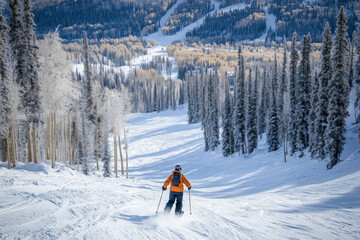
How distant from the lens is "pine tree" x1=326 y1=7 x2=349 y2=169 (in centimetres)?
1770

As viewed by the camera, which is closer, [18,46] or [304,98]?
[18,46]

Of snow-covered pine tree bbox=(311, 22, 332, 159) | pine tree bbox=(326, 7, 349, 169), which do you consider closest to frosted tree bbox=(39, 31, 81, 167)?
pine tree bbox=(326, 7, 349, 169)

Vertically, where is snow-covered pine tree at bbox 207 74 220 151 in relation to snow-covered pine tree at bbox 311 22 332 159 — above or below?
below

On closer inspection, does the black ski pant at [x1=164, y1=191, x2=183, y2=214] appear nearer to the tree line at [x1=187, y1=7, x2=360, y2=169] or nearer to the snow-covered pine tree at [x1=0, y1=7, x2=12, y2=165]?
the tree line at [x1=187, y1=7, x2=360, y2=169]

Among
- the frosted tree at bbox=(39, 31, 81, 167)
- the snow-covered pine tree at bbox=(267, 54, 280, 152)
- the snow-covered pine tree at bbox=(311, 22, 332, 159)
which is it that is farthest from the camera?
the snow-covered pine tree at bbox=(267, 54, 280, 152)

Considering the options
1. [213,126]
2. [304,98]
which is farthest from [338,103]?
[213,126]

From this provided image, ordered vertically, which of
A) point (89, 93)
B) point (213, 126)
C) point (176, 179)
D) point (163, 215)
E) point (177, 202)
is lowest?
point (213, 126)

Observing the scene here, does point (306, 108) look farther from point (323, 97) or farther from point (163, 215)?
point (163, 215)

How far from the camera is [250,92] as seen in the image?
3428cm

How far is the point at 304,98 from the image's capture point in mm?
26719

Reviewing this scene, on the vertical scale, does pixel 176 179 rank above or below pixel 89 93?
below

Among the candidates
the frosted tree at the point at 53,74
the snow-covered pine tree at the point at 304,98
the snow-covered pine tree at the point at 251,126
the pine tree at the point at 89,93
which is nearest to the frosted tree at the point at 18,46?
the frosted tree at the point at 53,74

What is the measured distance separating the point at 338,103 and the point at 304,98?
8901 mm

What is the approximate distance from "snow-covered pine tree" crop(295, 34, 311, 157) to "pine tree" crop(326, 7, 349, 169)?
26.4 ft
